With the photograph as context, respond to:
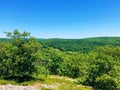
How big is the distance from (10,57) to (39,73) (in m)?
6.18

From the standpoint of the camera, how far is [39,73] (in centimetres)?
3709

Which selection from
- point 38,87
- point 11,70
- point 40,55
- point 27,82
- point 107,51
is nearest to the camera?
point 38,87

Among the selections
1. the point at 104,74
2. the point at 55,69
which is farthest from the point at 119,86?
the point at 55,69

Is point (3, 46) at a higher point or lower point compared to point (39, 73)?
higher

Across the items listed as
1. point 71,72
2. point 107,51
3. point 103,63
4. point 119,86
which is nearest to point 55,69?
point 71,72

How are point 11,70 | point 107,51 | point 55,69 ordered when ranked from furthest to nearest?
point 55,69, point 107,51, point 11,70

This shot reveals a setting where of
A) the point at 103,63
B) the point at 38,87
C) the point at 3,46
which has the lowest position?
the point at 38,87

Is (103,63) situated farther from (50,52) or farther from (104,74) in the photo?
(50,52)

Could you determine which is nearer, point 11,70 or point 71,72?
point 11,70

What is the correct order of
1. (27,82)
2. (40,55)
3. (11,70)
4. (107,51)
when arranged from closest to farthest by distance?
(27,82) < (40,55) < (11,70) < (107,51)

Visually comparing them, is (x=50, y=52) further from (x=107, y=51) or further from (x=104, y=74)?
(x=104, y=74)

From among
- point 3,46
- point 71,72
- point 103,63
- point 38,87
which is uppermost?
point 3,46

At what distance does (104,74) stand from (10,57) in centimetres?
1732

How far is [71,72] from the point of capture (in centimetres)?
6806
